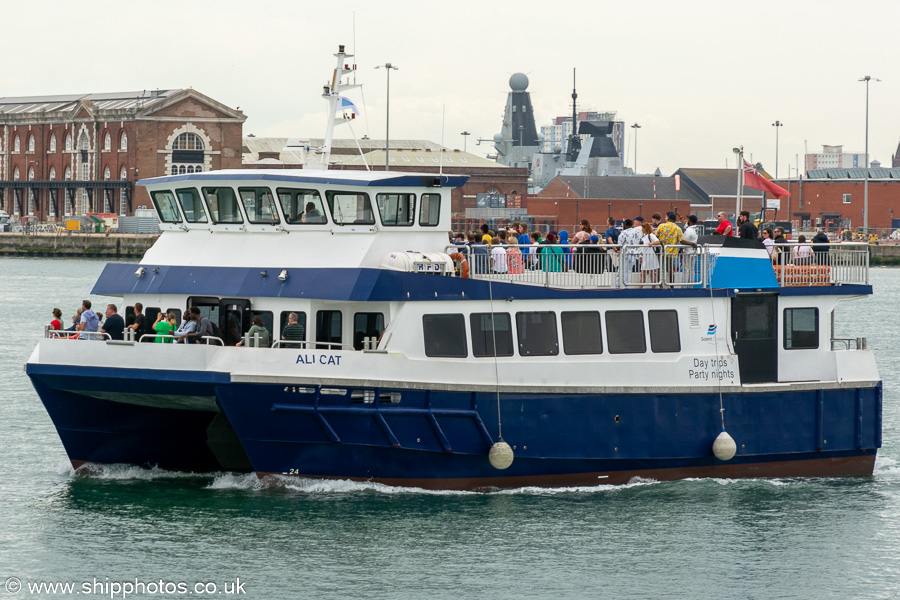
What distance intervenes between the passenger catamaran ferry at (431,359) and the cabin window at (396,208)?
0.11 ft

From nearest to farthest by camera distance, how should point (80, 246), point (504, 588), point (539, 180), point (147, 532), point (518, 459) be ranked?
point (504, 588) < point (147, 532) < point (518, 459) < point (80, 246) < point (539, 180)

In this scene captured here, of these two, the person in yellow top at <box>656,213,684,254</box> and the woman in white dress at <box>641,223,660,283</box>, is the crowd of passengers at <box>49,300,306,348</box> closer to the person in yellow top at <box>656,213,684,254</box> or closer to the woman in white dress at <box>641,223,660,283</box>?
the woman in white dress at <box>641,223,660,283</box>

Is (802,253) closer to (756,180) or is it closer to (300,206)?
(756,180)

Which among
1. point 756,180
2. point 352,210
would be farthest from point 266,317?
point 756,180

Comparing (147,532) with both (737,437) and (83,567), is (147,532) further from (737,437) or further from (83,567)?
(737,437)

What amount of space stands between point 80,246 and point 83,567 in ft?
295

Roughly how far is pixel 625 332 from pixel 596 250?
1623 mm

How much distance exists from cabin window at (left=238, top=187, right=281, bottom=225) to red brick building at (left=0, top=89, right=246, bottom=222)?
3397 inches

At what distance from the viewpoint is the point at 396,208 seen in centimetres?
1959

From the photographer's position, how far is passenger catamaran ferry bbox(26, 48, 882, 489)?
1823 centimetres

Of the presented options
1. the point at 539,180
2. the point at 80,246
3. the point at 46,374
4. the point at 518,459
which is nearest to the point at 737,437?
the point at 518,459

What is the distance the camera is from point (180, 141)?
4254 inches

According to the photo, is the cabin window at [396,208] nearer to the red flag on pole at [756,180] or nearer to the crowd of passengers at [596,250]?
the crowd of passengers at [596,250]

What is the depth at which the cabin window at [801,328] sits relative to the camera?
21.3 m
